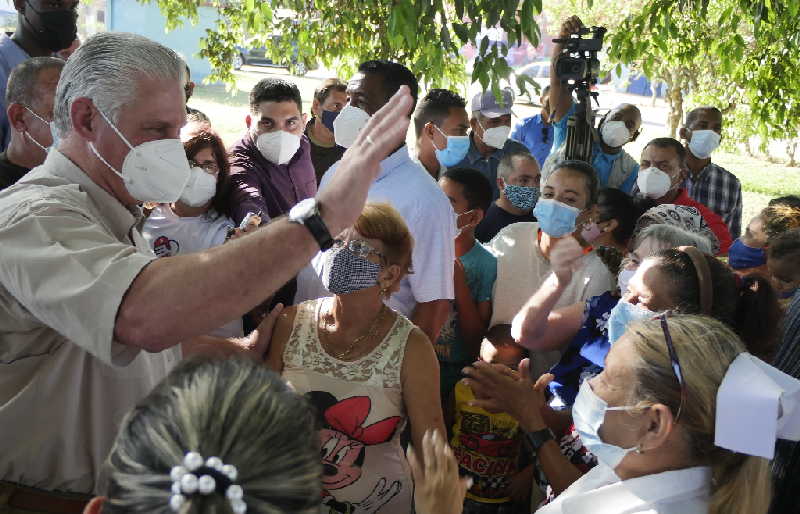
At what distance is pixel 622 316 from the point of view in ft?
9.12

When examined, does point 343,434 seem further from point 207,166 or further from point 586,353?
point 207,166

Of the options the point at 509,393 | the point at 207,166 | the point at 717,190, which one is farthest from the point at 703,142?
the point at 207,166

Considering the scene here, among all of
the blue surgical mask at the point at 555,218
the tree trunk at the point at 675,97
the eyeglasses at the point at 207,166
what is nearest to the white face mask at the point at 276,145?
the eyeglasses at the point at 207,166

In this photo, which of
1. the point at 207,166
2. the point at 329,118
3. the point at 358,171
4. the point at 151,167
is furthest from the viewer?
the point at 329,118

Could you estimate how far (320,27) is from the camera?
22.8 feet

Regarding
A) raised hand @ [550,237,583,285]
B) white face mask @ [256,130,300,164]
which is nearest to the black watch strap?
raised hand @ [550,237,583,285]

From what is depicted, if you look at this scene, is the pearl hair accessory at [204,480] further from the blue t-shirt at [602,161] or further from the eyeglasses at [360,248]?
the blue t-shirt at [602,161]

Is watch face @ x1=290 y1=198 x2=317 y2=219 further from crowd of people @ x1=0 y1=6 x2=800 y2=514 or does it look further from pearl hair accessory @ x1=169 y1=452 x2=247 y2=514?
pearl hair accessory @ x1=169 y1=452 x2=247 y2=514

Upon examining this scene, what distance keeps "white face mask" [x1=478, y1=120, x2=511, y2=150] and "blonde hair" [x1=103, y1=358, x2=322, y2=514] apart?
451 centimetres

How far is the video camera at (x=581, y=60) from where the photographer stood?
4.80 m

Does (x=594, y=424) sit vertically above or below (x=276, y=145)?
above

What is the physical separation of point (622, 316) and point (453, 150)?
7.67ft

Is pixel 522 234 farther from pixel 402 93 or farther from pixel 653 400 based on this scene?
pixel 402 93

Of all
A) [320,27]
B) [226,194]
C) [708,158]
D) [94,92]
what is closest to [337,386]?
[94,92]
